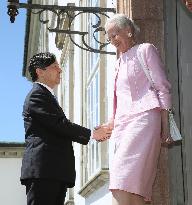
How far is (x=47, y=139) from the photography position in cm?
467

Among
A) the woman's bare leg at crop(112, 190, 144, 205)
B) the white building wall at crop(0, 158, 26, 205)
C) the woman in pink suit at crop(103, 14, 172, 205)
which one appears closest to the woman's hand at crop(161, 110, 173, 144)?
the woman in pink suit at crop(103, 14, 172, 205)

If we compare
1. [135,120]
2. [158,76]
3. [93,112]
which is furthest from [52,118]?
[93,112]

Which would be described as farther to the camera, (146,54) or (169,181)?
(169,181)

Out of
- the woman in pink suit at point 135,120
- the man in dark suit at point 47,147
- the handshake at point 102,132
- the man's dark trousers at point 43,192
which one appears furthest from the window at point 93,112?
the woman in pink suit at point 135,120

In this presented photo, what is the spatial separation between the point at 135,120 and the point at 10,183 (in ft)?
87.0

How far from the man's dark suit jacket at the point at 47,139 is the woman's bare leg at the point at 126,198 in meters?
0.62

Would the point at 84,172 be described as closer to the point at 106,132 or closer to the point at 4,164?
the point at 106,132

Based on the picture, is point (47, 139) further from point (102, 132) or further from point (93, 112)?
point (93, 112)

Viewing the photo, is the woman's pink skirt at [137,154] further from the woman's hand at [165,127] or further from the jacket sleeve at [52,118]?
the jacket sleeve at [52,118]

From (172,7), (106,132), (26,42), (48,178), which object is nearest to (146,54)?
(106,132)

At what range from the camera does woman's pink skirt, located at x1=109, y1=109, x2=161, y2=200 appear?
4074 mm

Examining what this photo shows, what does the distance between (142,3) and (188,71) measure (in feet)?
2.45

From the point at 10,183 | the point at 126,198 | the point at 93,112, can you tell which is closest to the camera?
the point at 126,198

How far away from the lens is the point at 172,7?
18.9ft
